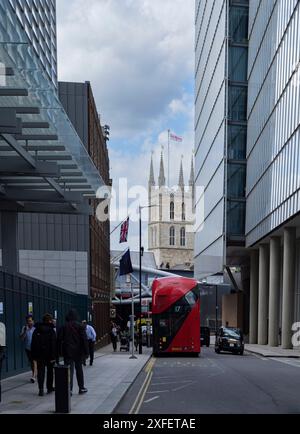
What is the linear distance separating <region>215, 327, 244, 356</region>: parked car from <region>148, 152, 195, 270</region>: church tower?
115794 millimetres

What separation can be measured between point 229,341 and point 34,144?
76.1 feet

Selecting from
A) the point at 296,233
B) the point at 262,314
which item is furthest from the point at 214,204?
the point at 296,233

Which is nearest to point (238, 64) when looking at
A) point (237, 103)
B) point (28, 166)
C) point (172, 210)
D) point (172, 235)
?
point (237, 103)

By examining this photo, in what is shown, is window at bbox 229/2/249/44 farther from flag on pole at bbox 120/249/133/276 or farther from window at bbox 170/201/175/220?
window at bbox 170/201/175/220

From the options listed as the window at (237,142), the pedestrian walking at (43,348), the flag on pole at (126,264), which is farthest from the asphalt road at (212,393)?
the window at (237,142)

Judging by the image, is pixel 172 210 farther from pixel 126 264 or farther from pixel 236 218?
pixel 126 264

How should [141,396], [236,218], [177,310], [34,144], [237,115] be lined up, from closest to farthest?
[141,396], [34,144], [177,310], [236,218], [237,115]

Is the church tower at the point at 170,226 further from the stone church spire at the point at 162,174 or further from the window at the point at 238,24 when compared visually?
the window at the point at 238,24

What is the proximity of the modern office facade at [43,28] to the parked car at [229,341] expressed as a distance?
18.4 meters

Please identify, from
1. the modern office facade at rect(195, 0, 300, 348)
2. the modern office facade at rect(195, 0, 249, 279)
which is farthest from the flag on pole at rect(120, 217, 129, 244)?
the modern office facade at rect(195, 0, 249, 279)

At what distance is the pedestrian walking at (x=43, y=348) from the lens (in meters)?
12.3

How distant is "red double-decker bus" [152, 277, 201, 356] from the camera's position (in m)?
29.8

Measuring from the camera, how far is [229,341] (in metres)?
36.2

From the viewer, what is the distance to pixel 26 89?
1266 cm
